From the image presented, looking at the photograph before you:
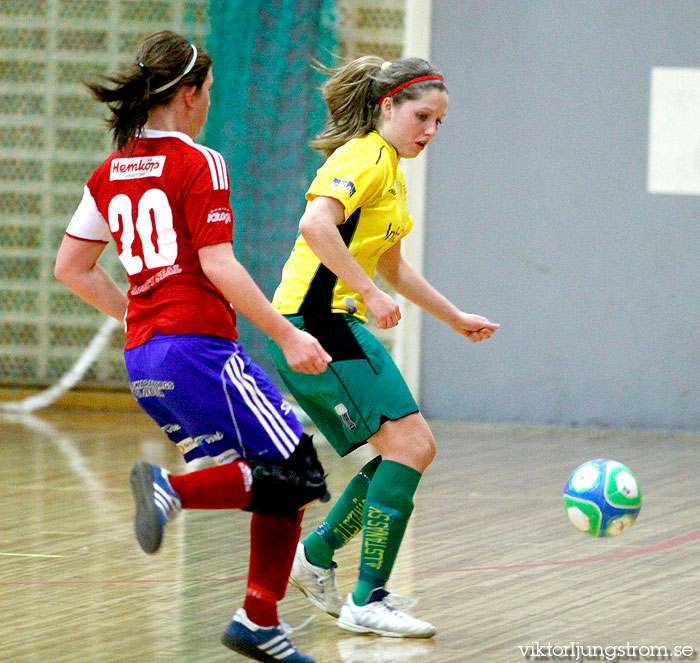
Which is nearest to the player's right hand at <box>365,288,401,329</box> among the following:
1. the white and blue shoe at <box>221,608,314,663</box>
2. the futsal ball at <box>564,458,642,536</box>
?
the white and blue shoe at <box>221,608,314,663</box>

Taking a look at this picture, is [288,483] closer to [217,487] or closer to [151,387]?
[217,487]

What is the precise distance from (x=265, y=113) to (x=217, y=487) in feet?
19.2

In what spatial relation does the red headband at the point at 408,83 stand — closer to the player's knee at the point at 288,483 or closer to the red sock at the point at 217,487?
the player's knee at the point at 288,483

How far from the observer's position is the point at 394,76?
3355mm

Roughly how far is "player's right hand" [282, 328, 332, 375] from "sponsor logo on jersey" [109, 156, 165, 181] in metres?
0.51

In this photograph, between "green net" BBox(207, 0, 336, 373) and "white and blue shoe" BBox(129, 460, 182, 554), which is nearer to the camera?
"white and blue shoe" BBox(129, 460, 182, 554)

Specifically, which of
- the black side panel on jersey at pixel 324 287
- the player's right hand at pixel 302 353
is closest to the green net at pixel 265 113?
the black side panel on jersey at pixel 324 287

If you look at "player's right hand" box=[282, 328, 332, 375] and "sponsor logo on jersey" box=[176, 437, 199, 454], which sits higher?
"player's right hand" box=[282, 328, 332, 375]

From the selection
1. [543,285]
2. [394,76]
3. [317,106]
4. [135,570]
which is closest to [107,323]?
[317,106]

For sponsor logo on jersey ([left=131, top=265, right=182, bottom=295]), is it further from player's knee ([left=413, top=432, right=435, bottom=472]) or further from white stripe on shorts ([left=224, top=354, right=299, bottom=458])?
player's knee ([left=413, top=432, right=435, bottom=472])

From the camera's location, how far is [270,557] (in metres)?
2.82

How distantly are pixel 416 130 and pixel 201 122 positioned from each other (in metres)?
0.72

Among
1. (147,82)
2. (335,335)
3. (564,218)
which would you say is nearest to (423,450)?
(335,335)

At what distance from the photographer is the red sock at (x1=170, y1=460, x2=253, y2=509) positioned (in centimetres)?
268
